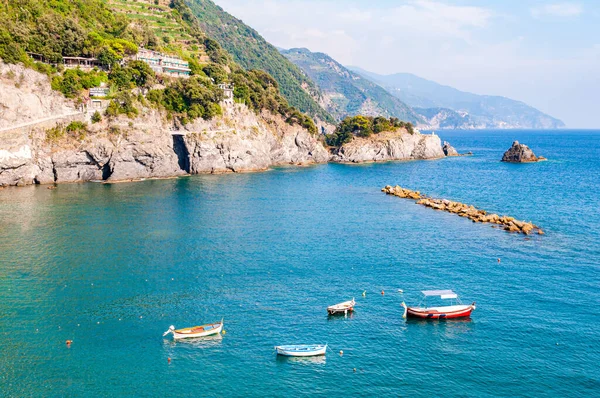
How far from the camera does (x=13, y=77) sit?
108 m

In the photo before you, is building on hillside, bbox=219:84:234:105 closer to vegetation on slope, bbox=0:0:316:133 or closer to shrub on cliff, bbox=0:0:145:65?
vegetation on slope, bbox=0:0:316:133

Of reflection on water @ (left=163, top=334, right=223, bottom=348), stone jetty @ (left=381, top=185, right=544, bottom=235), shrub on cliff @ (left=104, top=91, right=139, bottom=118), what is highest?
shrub on cliff @ (left=104, top=91, right=139, bottom=118)

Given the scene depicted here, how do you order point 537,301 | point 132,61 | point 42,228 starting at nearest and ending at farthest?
point 537,301, point 42,228, point 132,61

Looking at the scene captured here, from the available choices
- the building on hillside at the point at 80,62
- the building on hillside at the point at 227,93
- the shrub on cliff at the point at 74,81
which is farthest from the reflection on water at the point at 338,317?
the building on hillside at the point at 80,62

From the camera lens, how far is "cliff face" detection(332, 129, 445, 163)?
178 m

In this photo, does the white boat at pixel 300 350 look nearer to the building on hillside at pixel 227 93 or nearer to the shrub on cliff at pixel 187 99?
the shrub on cliff at pixel 187 99

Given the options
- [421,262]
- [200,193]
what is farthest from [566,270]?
[200,193]

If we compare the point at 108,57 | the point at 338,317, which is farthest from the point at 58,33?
the point at 338,317

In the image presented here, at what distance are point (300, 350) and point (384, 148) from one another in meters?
149

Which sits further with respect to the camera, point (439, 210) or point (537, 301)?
point (439, 210)

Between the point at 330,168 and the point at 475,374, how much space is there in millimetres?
125198

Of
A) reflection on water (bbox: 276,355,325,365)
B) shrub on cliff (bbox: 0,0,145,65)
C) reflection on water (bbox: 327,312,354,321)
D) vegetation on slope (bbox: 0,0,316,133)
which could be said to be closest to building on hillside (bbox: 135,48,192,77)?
vegetation on slope (bbox: 0,0,316,133)

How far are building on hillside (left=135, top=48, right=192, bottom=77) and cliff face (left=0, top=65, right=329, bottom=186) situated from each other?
1898 cm

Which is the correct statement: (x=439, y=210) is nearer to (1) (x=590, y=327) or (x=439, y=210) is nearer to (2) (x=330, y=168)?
(1) (x=590, y=327)
